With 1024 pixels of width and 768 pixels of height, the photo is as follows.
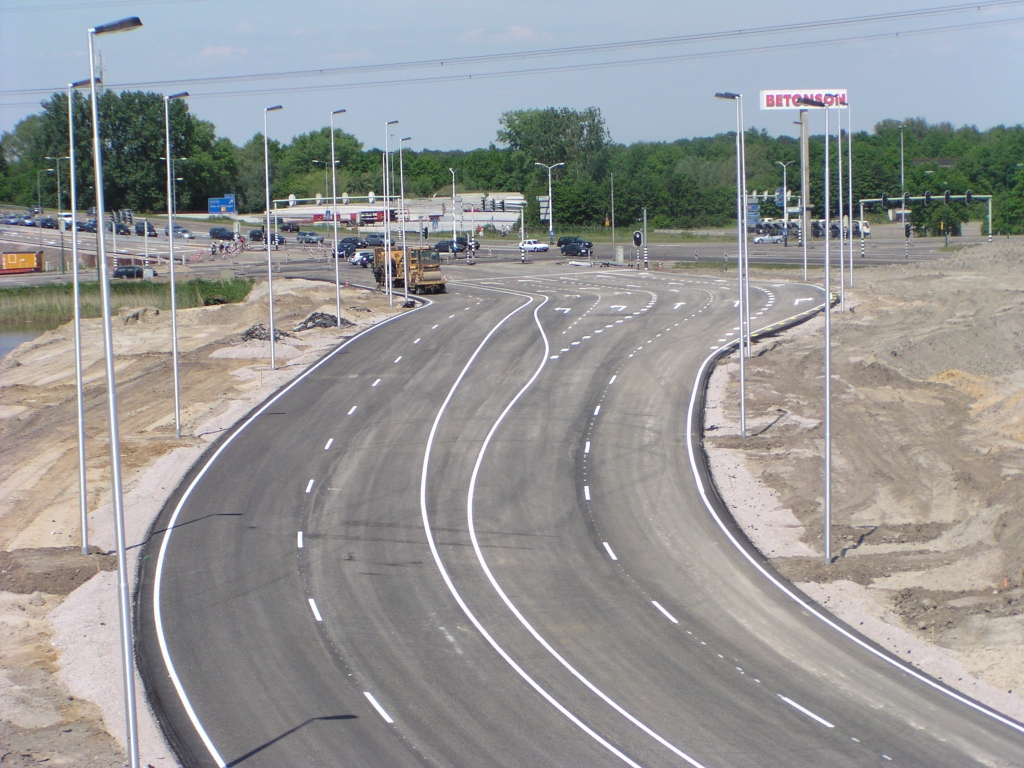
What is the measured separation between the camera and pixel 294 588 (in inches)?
918

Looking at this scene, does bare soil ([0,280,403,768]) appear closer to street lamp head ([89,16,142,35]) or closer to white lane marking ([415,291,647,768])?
white lane marking ([415,291,647,768])

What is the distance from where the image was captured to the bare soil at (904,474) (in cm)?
2125

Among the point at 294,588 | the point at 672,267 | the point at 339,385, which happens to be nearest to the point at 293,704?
the point at 294,588

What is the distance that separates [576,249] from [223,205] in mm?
57794

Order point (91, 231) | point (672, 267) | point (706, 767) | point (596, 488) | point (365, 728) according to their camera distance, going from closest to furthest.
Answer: point (706, 767), point (365, 728), point (596, 488), point (672, 267), point (91, 231)

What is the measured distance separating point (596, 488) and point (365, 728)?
14.2m

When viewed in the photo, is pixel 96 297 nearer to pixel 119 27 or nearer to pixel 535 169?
pixel 119 27

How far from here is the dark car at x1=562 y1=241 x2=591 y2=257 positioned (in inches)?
3716

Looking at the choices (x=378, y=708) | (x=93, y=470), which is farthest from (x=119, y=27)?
(x=93, y=470)

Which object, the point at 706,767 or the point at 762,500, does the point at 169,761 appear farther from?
the point at 762,500

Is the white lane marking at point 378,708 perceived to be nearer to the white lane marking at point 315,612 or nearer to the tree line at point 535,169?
the white lane marking at point 315,612

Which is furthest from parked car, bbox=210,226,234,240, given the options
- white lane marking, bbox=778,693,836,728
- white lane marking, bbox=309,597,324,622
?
white lane marking, bbox=778,693,836,728

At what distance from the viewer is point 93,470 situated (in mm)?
32719

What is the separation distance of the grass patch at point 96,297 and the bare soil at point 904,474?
4187 centimetres
